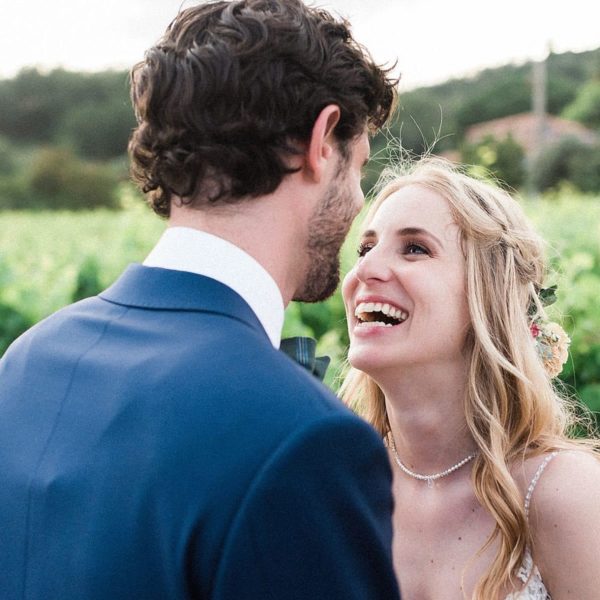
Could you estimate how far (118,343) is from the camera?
1665 millimetres

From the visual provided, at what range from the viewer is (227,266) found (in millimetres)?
1697

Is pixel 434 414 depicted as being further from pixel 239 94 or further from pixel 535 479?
pixel 239 94

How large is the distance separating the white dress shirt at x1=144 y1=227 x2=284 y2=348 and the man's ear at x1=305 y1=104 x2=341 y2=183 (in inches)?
9.3

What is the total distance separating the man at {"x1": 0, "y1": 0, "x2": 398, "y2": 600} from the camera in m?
1.44

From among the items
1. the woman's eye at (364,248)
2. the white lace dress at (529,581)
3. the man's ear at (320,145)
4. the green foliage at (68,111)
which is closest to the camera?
the man's ear at (320,145)

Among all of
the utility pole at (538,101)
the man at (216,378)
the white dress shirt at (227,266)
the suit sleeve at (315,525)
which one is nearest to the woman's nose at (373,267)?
the man at (216,378)

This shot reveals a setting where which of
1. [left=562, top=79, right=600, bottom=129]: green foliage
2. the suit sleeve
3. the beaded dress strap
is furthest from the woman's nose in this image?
[left=562, top=79, right=600, bottom=129]: green foliage

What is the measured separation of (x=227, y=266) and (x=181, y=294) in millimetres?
104

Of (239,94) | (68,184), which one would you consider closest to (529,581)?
(239,94)

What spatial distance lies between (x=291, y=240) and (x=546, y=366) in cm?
195

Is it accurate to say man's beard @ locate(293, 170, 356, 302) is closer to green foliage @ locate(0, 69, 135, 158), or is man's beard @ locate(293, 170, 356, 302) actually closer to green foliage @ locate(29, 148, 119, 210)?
green foliage @ locate(29, 148, 119, 210)

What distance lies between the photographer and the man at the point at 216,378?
1.44 metres

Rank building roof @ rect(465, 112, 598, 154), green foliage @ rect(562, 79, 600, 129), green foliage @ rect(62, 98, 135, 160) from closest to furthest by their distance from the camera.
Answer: building roof @ rect(465, 112, 598, 154) < green foliage @ rect(562, 79, 600, 129) < green foliage @ rect(62, 98, 135, 160)

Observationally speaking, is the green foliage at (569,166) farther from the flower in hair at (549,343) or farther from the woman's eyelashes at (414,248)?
the woman's eyelashes at (414,248)
